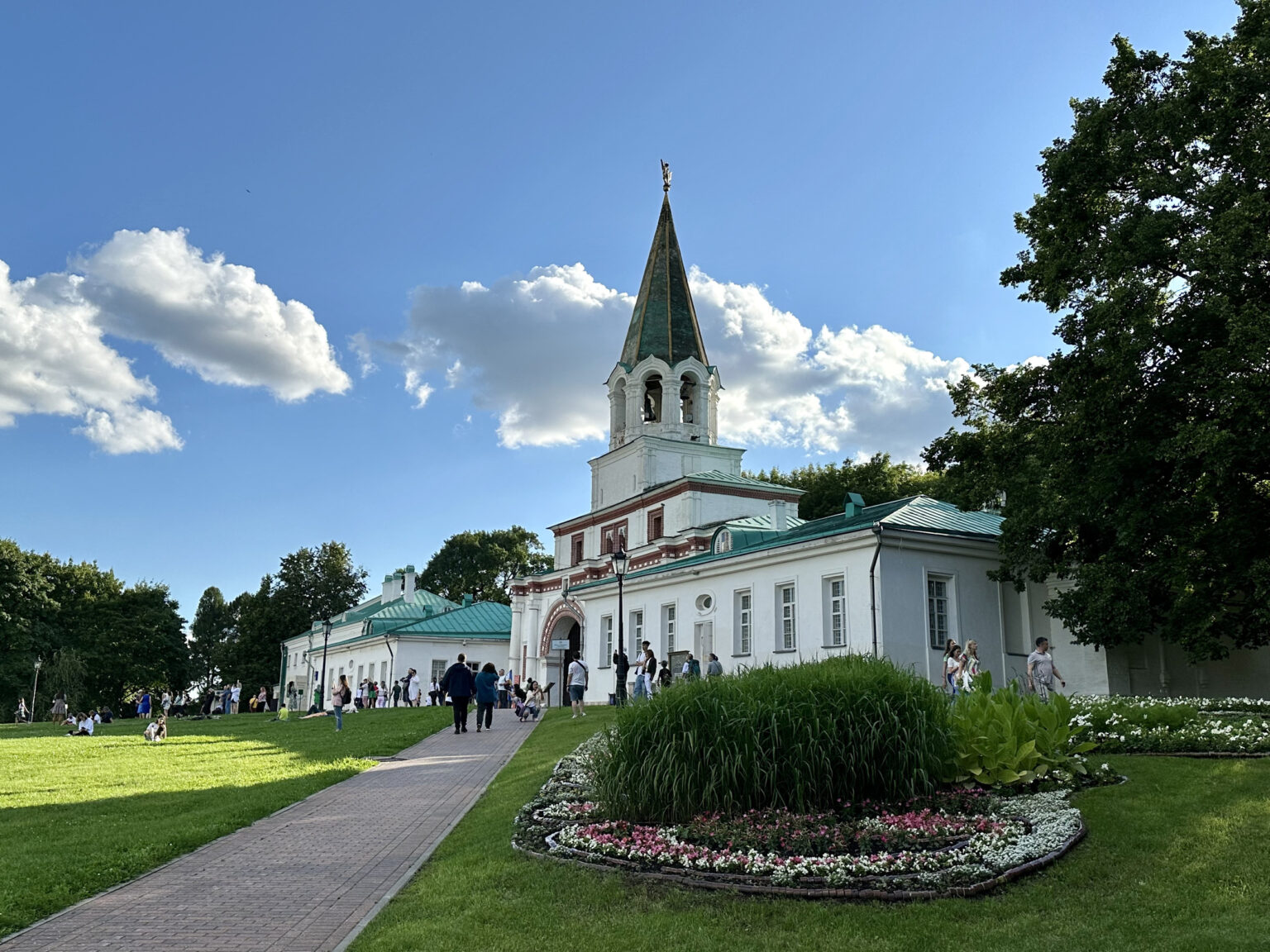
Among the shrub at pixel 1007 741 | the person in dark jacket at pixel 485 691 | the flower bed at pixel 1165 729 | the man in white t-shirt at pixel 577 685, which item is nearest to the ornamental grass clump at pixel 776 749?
the shrub at pixel 1007 741

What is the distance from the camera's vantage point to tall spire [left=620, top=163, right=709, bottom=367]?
48.0 meters

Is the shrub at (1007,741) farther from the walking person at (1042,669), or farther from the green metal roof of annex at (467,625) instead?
the green metal roof of annex at (467,625)

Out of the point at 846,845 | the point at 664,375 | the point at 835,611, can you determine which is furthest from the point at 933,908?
the point at 664,375

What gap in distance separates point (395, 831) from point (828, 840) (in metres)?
4.94

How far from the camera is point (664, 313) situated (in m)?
48.8

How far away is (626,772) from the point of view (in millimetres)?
9758

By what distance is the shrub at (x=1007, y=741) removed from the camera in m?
10.3

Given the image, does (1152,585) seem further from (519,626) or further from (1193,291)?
(519,626)

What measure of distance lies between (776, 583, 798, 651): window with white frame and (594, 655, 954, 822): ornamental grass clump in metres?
19.0

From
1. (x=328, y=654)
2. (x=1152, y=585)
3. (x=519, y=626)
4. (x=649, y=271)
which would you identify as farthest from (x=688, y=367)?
(x=328, y=654)

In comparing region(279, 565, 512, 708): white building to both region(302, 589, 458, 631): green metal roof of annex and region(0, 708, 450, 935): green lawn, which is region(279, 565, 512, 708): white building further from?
region(0, 708, 450, 935): green lawn

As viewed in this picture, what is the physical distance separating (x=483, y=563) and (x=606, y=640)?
4171 cm

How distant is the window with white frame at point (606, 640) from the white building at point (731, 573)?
71mm

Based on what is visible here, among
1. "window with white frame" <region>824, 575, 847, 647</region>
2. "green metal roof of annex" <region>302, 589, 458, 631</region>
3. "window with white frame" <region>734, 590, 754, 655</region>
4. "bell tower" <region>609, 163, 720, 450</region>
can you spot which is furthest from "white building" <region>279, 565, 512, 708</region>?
"window with white frame" <region>824, 575, 847, 647</region>
